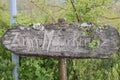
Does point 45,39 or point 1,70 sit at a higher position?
point 45,39

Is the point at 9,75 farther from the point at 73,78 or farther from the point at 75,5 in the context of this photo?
the point at 75,5

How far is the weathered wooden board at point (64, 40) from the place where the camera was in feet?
9.84

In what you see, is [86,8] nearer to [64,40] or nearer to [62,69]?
[64,40]

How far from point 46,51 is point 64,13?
573 mm

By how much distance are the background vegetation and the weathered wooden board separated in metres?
0.20

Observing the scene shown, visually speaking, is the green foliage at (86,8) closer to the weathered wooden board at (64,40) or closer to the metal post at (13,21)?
the weathered wooden board at (64,40)

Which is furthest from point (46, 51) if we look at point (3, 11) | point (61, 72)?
point (3, 11)

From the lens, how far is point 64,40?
3.05 metres

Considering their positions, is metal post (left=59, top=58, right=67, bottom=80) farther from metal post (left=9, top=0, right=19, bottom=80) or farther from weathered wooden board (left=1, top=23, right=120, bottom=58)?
metal post (left=9, top=0, right=19, bottom=80)

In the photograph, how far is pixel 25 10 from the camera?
361 cm

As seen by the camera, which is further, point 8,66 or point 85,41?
point 8,66

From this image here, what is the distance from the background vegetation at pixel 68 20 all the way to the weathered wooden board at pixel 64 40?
0.20 meters

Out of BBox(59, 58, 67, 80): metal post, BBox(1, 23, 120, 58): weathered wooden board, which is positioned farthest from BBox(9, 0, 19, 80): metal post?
BBox(59, 58, 67, 80): metal post

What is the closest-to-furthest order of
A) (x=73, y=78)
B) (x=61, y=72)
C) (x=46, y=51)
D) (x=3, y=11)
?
1. (x=46, y=51)
2. (x=61, y=72)
3. (x=73, y=78)
4. (x=3, y=11)
